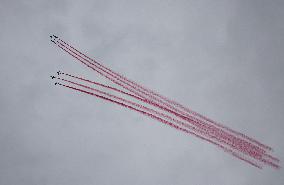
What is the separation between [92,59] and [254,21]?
8.95m

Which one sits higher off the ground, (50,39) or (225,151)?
(50,39)

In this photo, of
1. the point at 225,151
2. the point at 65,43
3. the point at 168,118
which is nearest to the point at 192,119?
the point at 168,118

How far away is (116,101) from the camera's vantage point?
16.9m

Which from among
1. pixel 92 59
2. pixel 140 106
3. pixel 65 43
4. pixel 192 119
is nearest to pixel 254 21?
pixel 192 119

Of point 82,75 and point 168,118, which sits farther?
point 82,75

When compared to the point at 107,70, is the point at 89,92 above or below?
below

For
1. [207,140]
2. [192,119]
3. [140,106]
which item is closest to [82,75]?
[140,106]

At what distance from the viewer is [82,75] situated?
17078 millimetres

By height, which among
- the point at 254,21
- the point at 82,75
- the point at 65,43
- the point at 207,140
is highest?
the point at 254,21

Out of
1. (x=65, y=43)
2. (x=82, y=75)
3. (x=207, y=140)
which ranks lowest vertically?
(x=207, y=140)

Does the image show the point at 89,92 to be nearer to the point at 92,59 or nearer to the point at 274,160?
the point at 92,59

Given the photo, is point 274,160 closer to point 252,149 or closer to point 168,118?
point 252,149

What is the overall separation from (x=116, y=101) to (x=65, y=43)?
4.03 meters

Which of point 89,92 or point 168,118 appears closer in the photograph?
point 168,118
